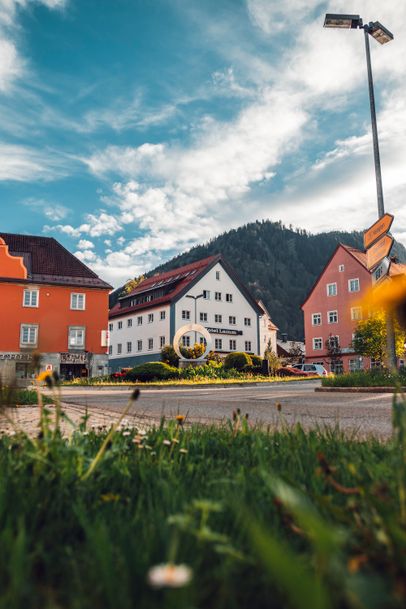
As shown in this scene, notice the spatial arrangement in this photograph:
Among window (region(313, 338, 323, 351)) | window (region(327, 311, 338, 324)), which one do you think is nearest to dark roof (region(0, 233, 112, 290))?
window (region(327, 311, 338, 324))

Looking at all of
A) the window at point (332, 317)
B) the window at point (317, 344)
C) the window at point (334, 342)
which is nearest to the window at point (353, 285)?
the window at point (332, 317)

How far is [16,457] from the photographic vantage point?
7.07ft

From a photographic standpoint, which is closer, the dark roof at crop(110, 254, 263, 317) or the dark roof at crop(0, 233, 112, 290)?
the dark roof at crop(0, 233, 112, 290)

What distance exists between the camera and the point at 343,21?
14656mm

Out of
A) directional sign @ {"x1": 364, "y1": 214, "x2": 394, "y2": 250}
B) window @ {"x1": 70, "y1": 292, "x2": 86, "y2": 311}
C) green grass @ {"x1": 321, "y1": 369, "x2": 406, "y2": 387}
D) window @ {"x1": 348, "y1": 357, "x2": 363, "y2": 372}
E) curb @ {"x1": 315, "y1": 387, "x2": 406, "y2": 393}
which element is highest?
window @ {"x1": 70, "y1": 292, "x2": 86, "y2": 311}

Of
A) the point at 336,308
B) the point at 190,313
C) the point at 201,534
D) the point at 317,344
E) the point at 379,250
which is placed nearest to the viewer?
the point at 201,534

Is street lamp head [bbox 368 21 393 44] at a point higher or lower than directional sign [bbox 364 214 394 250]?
higher

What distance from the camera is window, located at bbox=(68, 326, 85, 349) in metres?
38.8

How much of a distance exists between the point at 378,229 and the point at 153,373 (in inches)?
727

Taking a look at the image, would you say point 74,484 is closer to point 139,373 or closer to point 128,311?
point 139,373

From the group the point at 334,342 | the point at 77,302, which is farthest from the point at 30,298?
the point at 334,342

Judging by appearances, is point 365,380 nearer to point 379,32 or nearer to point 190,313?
point 379,32

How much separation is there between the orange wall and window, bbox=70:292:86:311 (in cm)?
26

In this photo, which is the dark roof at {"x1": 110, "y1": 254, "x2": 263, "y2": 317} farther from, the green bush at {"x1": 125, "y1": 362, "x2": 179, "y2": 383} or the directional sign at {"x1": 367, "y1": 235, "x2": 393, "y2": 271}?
the directional sign at {"x1": 367, "y1": 235, "x2": 393, "y2": 271}
